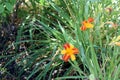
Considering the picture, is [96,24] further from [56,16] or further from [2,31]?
[2,31]

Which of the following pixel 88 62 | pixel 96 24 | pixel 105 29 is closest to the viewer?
pixel 88 62

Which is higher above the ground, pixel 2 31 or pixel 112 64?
pixel 2 31

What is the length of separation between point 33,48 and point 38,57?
0.39 feet

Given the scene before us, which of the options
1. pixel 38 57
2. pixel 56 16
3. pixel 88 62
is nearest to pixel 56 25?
pixel 56 16

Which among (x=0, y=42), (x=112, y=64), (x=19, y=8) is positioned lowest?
(x=112, y=64)

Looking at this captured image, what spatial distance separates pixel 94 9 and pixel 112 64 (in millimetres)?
670

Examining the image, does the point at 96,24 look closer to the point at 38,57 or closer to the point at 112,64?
the point at 112,64

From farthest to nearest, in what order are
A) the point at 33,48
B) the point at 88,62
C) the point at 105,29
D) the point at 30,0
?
the point at 30,0
the point at 33,48
the point at 105,29
the point at 88,62

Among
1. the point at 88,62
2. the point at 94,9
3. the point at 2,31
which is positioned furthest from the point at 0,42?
the point at 88,62

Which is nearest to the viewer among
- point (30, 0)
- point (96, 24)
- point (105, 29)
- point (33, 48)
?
point (96, 24)

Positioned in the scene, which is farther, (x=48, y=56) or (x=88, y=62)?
(x=48, y=56)

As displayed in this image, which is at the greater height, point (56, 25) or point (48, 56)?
point (56, 25)

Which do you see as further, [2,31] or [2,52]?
[2,31]

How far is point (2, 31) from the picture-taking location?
2707 mm
